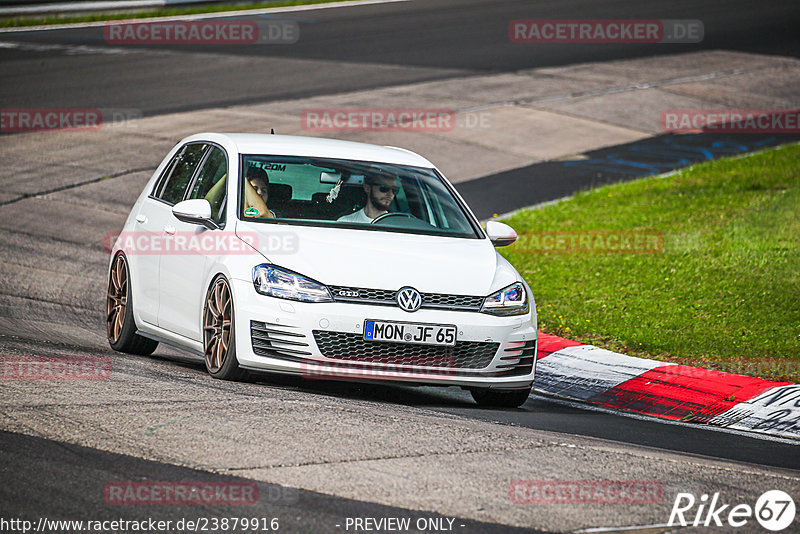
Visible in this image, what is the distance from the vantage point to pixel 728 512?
5.28m

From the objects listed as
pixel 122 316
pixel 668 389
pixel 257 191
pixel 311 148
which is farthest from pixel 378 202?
pixel 668 389

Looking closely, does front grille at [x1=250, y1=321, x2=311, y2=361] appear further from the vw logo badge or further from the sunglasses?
the sunglasses

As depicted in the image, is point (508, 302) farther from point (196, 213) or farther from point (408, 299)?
point (196, 213)

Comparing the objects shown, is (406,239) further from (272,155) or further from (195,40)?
(195,40)

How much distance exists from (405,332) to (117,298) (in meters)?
2.95

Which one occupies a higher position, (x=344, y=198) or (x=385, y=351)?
(x=344, y=198)
